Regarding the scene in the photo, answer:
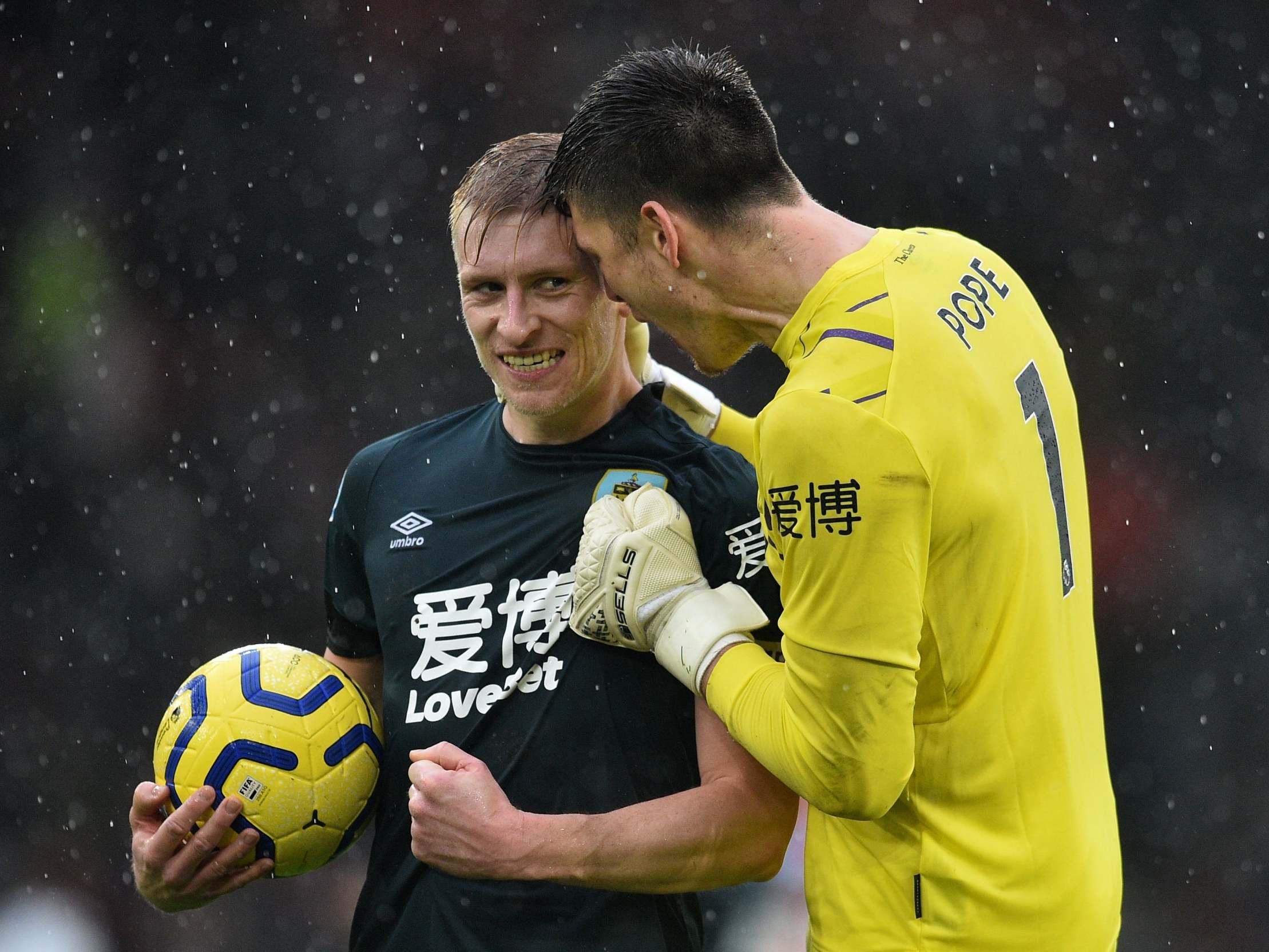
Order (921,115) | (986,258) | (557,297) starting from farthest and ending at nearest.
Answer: (921,115)
(557,297)
(986,258)

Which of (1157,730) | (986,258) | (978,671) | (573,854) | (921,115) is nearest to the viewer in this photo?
(978,671)

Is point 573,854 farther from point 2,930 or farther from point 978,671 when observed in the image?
point 2,930

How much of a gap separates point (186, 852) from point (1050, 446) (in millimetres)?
1672

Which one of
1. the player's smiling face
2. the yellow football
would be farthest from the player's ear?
the yellow football

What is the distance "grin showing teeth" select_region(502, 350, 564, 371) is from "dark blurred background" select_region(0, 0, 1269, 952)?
3.42 m

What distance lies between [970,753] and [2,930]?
17.0 ft

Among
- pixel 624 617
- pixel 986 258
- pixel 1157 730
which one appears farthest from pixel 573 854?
pixel 1157 730

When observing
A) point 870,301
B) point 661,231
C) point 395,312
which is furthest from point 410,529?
point 395,312

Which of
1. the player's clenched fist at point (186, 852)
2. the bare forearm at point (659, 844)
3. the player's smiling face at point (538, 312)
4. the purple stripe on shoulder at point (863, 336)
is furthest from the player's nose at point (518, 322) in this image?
the player's clenched fist at point (186, 852)

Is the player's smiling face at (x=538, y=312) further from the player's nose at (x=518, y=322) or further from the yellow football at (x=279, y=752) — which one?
the yellow football at (x=279, y=752)

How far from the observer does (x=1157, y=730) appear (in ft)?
18.0

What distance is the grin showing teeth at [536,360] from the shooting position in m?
2.48

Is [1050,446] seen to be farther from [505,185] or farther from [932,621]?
[505,185]

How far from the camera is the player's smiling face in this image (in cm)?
246
